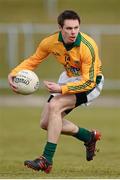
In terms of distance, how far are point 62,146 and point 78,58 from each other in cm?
502

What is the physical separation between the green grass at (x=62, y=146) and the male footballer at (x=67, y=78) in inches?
18.2

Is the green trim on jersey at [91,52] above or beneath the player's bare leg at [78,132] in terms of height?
above

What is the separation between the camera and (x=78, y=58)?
37.0 ft

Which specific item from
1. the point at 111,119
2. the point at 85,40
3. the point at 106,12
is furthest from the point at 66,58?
the point at 106,12

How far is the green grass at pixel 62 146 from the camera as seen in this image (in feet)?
37.3

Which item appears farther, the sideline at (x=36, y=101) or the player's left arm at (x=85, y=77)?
the sideline at (x=36, y=101)

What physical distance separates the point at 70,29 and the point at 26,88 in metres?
0.97

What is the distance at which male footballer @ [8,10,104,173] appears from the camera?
11059mm

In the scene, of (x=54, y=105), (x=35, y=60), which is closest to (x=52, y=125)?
(x=54, y=105)

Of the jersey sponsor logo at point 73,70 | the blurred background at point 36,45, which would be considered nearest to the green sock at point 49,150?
the jersey sponsor logo at point 73,70

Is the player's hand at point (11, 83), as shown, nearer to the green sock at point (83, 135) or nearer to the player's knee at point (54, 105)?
the player's knee at point (54, 105)

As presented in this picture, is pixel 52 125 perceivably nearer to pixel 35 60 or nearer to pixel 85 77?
pixel 85 77

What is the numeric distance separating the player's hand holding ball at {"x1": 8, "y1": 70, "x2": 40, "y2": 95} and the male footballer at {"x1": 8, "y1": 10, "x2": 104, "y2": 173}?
42 millimetres

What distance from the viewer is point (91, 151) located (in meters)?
12.4
